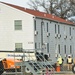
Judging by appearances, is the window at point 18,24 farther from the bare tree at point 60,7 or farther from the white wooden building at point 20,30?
the bare tree at point 60,7

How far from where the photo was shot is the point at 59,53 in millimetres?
56406

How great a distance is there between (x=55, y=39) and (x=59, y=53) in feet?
7.67

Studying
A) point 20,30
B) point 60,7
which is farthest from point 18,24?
point 60,7

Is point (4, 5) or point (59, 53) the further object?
point (59, 53)

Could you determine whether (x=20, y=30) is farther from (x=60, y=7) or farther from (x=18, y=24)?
(x=60, y=7)

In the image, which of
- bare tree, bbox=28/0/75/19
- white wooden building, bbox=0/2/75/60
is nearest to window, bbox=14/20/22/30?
white wooden building, bbox=0/2/75/60

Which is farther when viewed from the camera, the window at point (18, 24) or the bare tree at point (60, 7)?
the bare tree at point (60, 7)

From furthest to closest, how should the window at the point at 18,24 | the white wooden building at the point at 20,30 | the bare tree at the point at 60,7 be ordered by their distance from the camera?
1. the bare tree at the point at 60,7
2. the window at the point at 18,24
3. the white wooden building at the point at 20,30

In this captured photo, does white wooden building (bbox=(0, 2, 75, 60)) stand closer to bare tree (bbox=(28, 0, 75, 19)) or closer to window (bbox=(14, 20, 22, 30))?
window (bbox=(14, 20, 22, 30))

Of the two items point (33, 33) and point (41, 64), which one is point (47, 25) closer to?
point (33, 33)

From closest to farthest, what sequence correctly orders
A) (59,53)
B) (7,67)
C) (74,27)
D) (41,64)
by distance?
(41,64) < (7,67) < (59,53) < (74,27)

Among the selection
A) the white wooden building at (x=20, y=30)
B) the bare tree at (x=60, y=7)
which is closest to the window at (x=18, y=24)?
the white wooden building at (x=20, y=30)

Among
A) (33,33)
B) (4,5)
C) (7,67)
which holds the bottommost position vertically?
(7,67)

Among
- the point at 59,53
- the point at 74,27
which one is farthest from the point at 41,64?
the point at 74,27
